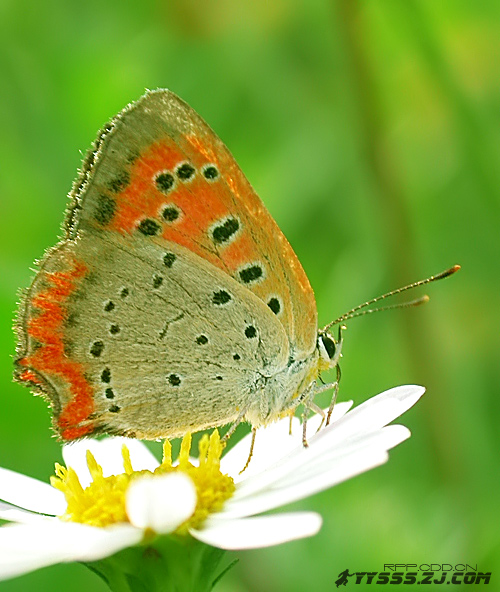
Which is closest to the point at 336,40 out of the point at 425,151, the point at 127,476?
the point at 425,151

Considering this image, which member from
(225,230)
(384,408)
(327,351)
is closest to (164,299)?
(225,230)

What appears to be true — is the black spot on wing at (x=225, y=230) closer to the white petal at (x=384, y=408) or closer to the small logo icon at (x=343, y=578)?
the white petal at (x=384, y=408)

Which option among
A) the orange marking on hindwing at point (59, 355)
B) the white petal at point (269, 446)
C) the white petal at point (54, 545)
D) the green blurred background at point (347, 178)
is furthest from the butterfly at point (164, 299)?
the green blurred background at point (347, 178)

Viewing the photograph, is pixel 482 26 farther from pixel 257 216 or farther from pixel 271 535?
pixel 271 535

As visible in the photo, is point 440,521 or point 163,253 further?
point 440,521

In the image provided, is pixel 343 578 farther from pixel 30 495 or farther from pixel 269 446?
pixel 30 495

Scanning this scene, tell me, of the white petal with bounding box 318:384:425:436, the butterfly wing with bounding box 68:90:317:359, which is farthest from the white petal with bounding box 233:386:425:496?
the butterfly wing with bounding box 68:90:317:359
